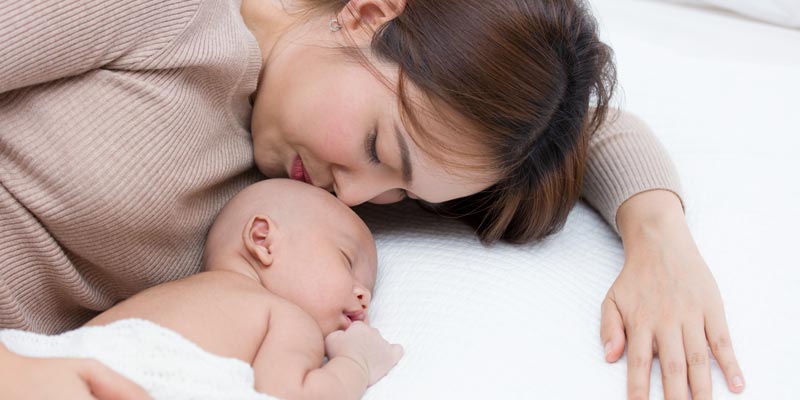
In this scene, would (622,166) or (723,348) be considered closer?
(723,348)

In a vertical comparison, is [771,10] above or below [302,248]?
below

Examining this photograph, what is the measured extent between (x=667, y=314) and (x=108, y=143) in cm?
76

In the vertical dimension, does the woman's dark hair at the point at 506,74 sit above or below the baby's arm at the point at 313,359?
above

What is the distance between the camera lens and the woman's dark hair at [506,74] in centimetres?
116

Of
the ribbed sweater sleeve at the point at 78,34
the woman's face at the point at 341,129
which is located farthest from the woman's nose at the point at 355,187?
the ribbed sweater sleeve at the point at 78,34

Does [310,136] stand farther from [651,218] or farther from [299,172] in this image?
[651,218]

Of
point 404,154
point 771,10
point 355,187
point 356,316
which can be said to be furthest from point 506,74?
point 771,10

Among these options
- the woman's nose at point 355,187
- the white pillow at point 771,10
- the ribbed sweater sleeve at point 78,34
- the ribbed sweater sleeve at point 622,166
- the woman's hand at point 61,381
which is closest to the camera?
the woman's hand at point 61,381

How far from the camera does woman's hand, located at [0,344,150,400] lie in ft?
2.60

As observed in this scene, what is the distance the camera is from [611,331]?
1128mm

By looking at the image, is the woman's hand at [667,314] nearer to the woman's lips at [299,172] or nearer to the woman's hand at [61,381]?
the woman's lips at [299,172]

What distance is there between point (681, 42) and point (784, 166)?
25.1 inches

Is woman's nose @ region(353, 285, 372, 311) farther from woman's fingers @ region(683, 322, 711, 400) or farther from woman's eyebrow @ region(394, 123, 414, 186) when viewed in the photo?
woman's fingers @ region(683, 322, 711, 400)

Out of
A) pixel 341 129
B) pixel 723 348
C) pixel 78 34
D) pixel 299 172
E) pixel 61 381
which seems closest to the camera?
pixel 61 381
